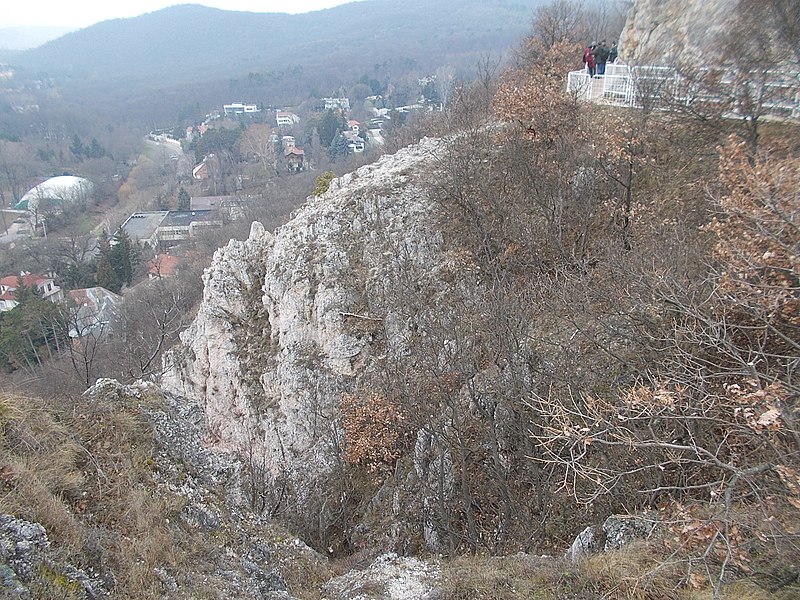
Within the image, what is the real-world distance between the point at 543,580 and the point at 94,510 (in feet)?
20.9

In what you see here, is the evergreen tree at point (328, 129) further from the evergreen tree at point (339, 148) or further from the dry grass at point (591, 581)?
the dry grass at point (591, 581)

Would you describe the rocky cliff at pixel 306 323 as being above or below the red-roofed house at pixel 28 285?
above

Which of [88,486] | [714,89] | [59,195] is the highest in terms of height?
[714,89]

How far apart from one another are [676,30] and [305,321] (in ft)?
66.2

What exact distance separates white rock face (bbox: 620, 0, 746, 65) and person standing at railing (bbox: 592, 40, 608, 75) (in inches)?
57.0

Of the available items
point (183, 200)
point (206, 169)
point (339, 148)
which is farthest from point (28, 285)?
point (339, 148)

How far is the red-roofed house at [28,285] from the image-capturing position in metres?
54.9

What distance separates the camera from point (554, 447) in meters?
11.5

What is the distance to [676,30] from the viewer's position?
2177 centimetres

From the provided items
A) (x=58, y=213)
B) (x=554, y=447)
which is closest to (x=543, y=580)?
(x=554, y=447)

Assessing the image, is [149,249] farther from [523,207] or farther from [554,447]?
[554,447]

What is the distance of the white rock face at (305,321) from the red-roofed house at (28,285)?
141 feet

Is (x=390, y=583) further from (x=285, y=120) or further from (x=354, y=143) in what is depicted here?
(x=285, y=120)

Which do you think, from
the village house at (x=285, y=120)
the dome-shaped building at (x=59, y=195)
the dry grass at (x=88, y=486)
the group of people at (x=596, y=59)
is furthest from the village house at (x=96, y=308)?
the village house at (x=285, y=120)
